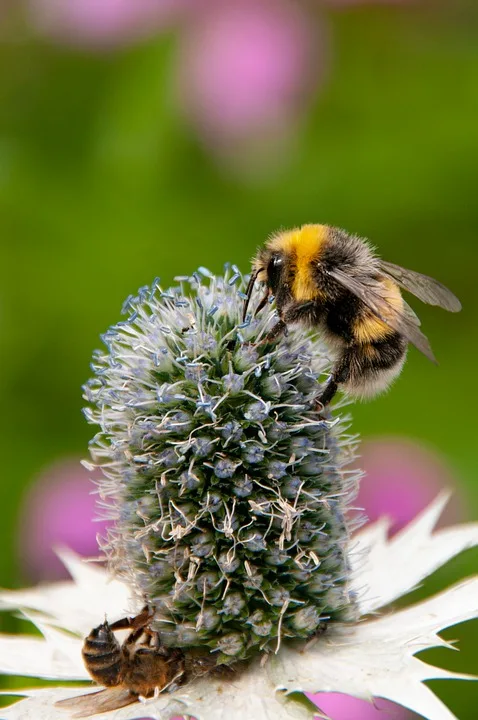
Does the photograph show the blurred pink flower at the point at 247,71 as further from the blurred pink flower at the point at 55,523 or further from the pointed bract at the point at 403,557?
the pointed bract at the point at 403,557

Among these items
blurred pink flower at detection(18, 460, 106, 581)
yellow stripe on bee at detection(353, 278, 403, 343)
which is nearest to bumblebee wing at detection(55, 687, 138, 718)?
yellow stripe on bee at detection(353, 278, 403, 343)

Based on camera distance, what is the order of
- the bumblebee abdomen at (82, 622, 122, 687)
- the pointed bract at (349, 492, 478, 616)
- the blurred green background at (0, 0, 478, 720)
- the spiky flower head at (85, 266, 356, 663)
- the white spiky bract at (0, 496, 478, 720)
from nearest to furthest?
the white spiky bract at (0, 496, 478, 720)
the bumblebee abdomen at (82, 622, 122, 687)
the spiky flower head at (85, 266, 356, 663)
the pointed bract at (349, 492, 478, 616)
the blurred green background at (0, 0, 478, 720)

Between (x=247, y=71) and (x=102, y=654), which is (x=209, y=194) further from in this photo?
(x=102, y=654)

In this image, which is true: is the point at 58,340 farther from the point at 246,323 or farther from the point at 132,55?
the point at 246,323

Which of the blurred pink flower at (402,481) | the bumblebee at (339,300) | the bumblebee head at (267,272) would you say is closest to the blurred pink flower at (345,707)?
the blurred pink flower at (402,481)

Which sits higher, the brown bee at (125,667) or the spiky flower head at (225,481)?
the spiky flower head at (225,481)

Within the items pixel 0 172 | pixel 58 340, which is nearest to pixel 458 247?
pixel 58 340

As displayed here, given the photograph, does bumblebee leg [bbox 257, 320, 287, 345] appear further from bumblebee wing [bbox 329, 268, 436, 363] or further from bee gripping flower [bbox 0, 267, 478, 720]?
bumblebee wing [bbox 329, 268, 436, 363]
